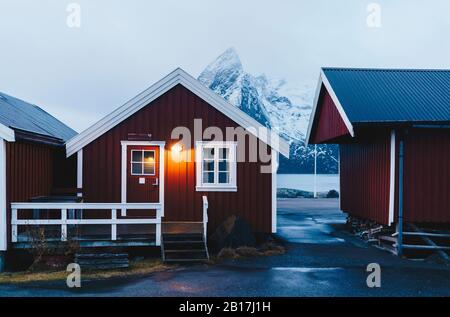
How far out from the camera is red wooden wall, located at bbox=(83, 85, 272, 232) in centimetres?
1430

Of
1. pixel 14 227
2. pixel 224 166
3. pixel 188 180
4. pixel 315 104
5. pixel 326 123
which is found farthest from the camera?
pixel 315 104

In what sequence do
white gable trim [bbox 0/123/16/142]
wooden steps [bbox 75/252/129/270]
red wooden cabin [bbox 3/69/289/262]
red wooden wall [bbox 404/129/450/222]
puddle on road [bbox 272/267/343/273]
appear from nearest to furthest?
puddle on road [bbox 272/267/343/273], wooden steps [bbox 75/252/129/270], white gable trim [bbox 0/123/16/142], red wooden wall [bbox 404/129/450/222], red wooden cabin [bbox 3/69/289/262]

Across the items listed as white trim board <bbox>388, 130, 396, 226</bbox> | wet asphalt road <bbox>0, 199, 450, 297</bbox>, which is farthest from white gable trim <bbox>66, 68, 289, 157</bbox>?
wet asphalt road <bbox>0, 199, 450, 297</bbox>

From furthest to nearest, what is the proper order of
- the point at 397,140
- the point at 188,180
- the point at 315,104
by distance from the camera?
the point at 315,104 < the point at 188,180 < the point at 397,140

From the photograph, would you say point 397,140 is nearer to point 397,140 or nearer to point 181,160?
point 397,140

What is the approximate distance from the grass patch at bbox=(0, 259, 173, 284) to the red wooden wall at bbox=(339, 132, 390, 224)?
761 cm

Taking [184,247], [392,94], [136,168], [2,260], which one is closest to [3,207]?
[2,260]

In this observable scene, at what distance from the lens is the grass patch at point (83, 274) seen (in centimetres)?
1009

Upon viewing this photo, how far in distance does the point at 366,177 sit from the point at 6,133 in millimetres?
11866

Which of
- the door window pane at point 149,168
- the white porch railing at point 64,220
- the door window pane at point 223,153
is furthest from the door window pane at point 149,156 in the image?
the white porch railing at point 64,220

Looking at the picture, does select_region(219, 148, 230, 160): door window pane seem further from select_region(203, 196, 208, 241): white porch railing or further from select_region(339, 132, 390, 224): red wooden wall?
select_region(339, 132, 390, 224): red wooden wall

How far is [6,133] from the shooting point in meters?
11.3
